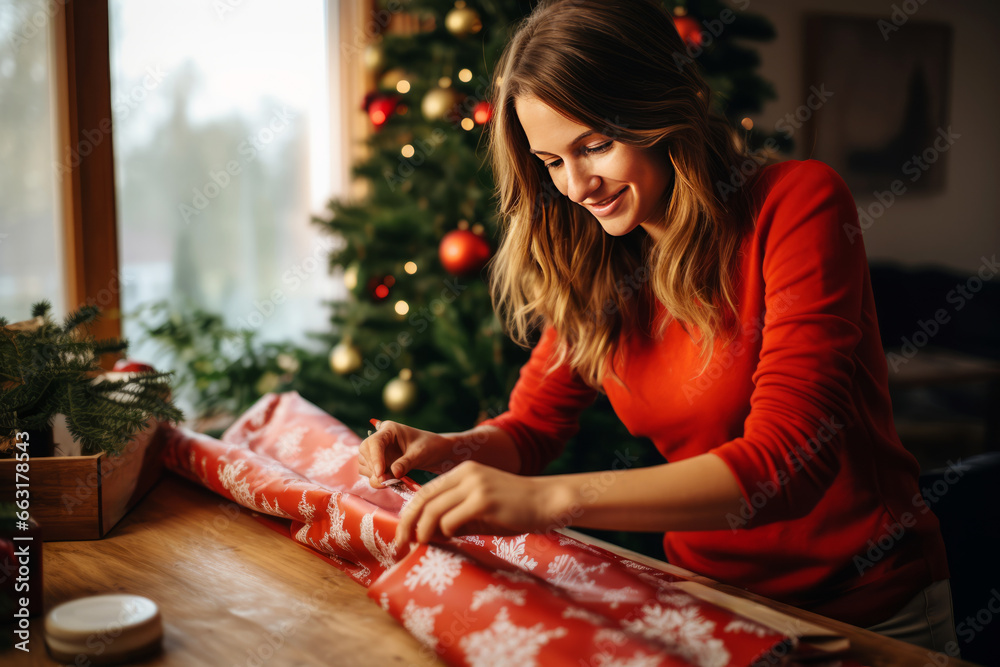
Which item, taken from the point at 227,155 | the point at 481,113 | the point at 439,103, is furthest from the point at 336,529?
the point at 227,155

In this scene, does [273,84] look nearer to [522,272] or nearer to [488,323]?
[488,323]

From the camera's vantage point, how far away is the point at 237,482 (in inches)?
41.1

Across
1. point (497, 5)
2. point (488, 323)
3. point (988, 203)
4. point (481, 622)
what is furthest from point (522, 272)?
point (988, 203)

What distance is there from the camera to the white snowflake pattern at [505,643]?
1.98ft

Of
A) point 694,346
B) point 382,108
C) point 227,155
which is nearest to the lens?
point 694,346

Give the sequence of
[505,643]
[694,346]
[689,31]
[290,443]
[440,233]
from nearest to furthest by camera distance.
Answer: [505,643] < [694,346] < [290,443] < [689,31] < [440,233]

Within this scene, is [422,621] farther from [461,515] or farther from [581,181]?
[581,181]

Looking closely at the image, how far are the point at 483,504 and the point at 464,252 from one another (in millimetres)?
1369

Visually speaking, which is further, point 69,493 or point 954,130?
point 954,130

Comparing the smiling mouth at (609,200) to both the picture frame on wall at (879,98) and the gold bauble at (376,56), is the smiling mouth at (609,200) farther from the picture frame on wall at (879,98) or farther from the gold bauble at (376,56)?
the picture frame on wall at (879,98)

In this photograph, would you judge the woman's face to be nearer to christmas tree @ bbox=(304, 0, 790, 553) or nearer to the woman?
the woman

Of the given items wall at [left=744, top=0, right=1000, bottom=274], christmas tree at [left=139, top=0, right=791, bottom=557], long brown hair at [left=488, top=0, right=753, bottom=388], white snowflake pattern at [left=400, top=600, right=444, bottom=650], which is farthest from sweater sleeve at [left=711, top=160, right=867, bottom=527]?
wall at [left=744, top=0, right=1000, bottom=274]

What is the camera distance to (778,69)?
4.11 m

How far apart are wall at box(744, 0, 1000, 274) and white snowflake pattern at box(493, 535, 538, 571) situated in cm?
381
